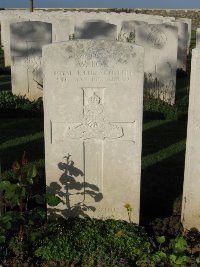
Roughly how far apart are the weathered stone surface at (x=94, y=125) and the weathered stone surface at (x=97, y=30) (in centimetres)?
627

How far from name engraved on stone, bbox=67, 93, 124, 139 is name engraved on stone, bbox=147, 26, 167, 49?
5.20 meters

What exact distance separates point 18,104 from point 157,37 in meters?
3.02

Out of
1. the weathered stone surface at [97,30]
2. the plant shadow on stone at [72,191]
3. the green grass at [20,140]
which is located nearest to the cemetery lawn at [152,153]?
the green grass at [20,140]

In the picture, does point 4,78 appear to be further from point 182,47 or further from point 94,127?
point 94,127

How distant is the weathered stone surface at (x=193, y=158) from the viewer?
3939mm

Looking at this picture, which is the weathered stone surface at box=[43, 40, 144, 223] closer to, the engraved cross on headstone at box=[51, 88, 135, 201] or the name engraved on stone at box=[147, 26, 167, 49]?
the engraved cross on headstone at box=[51, 88, 135, 201]

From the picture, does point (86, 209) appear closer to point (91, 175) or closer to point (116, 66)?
point (91, 175)

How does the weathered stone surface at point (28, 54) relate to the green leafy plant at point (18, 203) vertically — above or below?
above

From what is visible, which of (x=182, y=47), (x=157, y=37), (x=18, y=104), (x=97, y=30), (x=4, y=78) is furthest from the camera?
(x=182, y=47)

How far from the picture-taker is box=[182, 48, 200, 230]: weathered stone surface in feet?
12.9

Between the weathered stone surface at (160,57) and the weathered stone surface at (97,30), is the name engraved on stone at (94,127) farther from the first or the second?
the weathered stone surface at (97,30)

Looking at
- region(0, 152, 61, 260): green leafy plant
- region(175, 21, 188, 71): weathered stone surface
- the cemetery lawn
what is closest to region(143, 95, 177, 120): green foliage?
the cemetery lawn

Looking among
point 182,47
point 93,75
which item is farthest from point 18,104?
point 182,47

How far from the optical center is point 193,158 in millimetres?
4156
